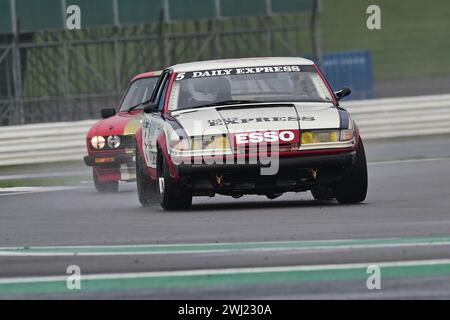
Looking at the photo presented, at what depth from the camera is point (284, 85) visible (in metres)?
12.8

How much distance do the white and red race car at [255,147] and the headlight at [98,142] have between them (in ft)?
13.4

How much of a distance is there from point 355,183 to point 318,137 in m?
0.64

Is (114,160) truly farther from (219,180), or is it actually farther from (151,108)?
(219,180)

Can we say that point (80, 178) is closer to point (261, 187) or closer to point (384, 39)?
point (261, 187)

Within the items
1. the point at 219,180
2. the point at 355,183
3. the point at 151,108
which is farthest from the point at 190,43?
the point at 219,180

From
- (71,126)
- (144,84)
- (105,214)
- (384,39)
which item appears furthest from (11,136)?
(384,39)

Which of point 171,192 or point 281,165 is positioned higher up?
point 281,165

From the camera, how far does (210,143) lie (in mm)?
11406

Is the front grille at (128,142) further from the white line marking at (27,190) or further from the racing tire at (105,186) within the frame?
the white line marking at (27,190)

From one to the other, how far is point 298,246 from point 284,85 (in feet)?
14.3

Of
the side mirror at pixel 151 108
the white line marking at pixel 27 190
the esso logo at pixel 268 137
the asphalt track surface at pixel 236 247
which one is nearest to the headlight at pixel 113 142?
the white line marking at pixel 27 190

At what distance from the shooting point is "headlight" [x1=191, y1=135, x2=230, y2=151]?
11375 mm

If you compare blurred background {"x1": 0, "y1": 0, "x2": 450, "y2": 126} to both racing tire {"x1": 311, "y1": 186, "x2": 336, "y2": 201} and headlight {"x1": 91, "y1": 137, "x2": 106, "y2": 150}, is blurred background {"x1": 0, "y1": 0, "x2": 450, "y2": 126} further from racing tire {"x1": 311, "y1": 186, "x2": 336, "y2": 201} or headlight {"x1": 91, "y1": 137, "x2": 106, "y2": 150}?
racing tire {"x1": 311, "y1": 186, "x2": 336, "y2": 201}

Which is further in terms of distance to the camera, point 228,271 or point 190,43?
point 190,43
